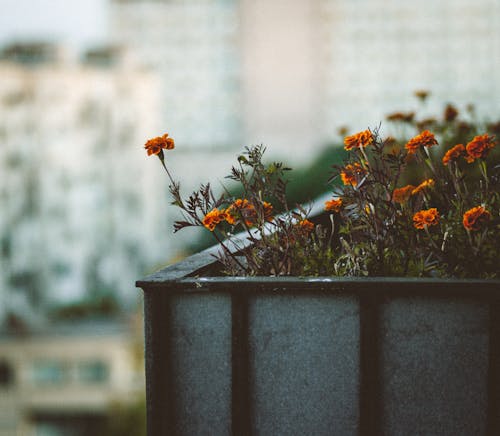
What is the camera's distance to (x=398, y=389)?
200 centimetres

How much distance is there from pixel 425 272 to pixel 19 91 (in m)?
48.3

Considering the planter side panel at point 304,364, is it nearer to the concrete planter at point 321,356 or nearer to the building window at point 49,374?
the concrete planter at point 321,356

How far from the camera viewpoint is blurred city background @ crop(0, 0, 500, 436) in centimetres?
3534

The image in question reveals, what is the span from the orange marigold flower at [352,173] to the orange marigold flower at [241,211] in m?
0.32

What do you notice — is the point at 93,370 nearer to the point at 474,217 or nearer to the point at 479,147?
the point at 479,147

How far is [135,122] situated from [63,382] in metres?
19.6

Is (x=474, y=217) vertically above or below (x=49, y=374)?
above

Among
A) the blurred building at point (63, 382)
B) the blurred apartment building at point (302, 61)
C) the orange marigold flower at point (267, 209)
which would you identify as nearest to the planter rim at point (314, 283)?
the orange marigold flower at point (267, 209)

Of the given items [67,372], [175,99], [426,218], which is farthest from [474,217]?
[175,99]

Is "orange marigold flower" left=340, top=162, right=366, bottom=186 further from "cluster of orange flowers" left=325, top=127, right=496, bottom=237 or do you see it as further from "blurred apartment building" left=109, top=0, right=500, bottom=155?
"blurred apartment building" left=109, top=0, right=500, bottom=155

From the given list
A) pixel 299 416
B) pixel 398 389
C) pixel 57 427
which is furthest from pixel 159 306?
pixel 57 427

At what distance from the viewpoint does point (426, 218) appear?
2.16 metres

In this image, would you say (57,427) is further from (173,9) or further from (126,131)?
(173,9)

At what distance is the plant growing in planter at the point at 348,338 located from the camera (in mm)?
1976
